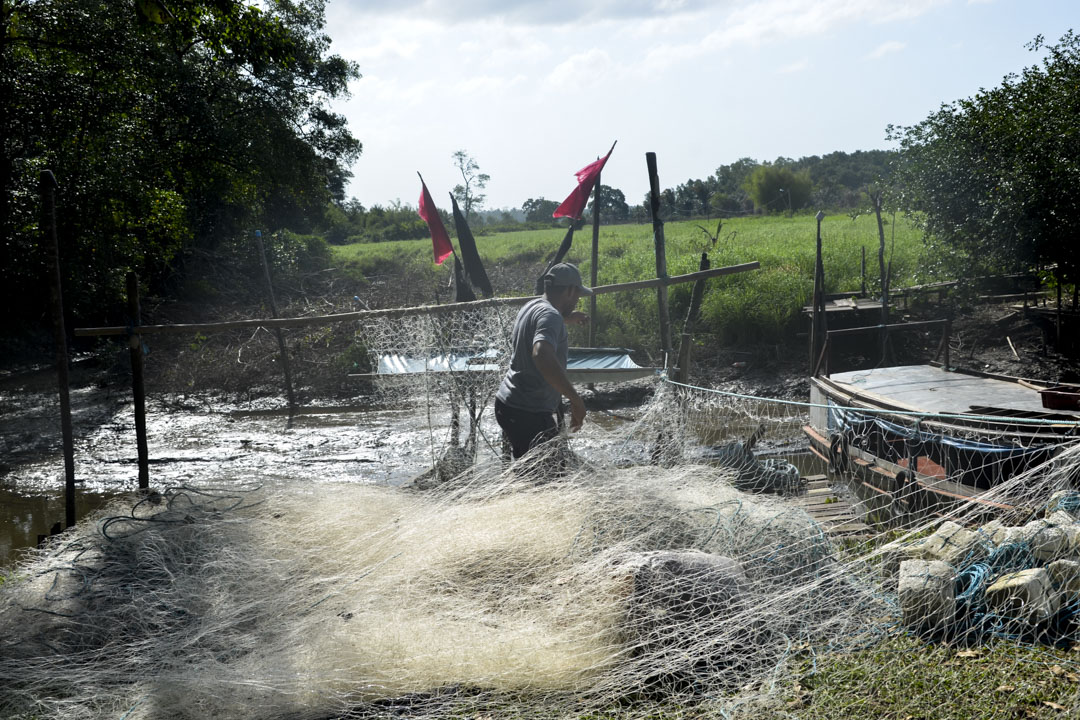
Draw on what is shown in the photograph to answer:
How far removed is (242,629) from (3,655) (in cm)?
121

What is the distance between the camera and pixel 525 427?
5.39 m

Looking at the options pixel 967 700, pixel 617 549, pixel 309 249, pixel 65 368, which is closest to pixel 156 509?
pixel 65 368

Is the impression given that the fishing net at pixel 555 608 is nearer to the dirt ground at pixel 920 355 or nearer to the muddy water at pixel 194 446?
the muddy water at pixel 194 446

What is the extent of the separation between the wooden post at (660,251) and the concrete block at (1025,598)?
359 centimetres

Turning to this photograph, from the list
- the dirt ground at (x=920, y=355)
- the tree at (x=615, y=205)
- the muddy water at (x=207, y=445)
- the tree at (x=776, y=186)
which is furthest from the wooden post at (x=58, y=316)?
A: the tree at (x=776, y=186)

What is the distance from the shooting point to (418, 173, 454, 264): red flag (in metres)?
10.1

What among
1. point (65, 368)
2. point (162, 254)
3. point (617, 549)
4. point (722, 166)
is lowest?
point (617, 549)

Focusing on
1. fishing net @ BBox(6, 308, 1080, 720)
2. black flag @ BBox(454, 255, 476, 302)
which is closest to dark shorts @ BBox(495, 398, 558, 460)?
fishing net @ BBox(6, 308, 1080, 720)

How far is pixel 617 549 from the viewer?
4094 millimetres

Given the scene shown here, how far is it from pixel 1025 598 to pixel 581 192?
942 cm

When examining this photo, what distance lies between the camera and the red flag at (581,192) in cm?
1198

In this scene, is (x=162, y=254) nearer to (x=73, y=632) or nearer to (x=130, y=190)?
(x=130, y=190)

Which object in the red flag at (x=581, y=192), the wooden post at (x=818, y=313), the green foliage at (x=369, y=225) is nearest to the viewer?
the wooden post at (x=818, y=313)

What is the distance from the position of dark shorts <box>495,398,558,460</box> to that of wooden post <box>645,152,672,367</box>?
1.95 meters
